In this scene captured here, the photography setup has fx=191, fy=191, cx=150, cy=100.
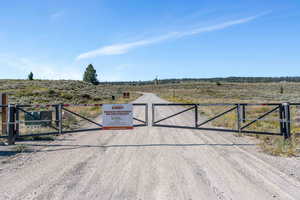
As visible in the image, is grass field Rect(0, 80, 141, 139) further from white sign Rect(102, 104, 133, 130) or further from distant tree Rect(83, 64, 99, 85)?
distant tree Rect(83, 64, 99, 85)

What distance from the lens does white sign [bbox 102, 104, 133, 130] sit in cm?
863

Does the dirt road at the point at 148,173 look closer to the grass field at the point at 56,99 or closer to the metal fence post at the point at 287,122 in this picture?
the metal fence post at the point at 287,122

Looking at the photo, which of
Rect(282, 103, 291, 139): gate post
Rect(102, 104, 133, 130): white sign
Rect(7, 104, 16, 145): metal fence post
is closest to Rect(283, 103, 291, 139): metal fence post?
Rect(282, 103, 291, 139): gate post

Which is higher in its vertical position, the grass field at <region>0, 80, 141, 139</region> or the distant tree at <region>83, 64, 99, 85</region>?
the distant tree at <region>83, 64, 99, 85</region>

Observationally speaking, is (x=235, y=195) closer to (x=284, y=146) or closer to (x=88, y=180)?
(x=88, y=180)

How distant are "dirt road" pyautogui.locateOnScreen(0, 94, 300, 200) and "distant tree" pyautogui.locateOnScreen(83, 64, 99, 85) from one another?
82.6 m

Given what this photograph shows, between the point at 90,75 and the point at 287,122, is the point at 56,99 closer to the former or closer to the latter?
the point at 287,122

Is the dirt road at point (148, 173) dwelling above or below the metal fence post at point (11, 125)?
below

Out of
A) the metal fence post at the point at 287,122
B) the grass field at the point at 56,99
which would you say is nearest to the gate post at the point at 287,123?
the metal fence post at the point at 287,122

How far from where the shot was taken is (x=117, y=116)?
8680mm

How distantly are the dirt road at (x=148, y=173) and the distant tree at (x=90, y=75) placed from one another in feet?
271

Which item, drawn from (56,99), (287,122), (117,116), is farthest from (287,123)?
(56,99)

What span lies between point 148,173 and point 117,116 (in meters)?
4.41

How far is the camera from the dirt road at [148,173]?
12.2ft
